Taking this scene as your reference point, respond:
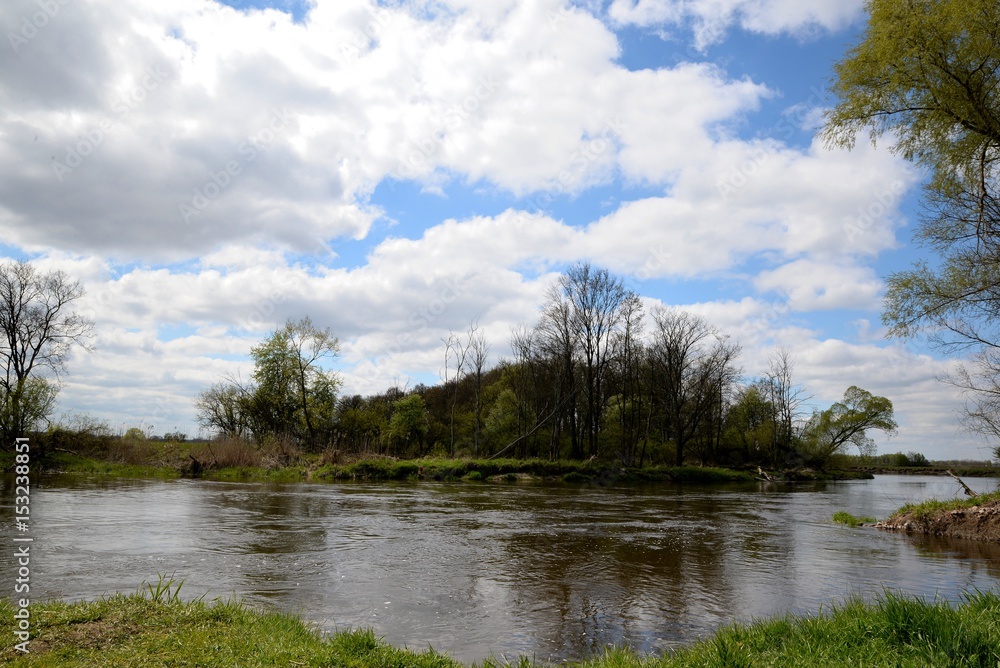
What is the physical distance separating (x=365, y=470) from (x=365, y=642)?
2753 cm

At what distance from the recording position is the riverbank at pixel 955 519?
13555mm

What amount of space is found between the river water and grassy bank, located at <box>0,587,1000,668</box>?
3.39 feet

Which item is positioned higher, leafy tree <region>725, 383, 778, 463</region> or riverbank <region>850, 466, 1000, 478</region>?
leafy tree <region>725, 383, 778, 463</region>

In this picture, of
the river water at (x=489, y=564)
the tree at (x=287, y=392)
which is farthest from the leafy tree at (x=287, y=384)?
the river water at (x=489, y=564)

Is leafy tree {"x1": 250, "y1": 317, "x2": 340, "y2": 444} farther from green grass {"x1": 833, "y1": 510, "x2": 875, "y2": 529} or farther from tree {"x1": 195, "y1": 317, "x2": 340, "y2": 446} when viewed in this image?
green grass {"x1": 833, "y1": 510, "x2": 875, "y2": 529}

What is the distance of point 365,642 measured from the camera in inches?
199

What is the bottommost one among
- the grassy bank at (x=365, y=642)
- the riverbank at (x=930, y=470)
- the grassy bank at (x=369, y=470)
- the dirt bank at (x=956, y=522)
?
the riverbank at (x=930, y=470)

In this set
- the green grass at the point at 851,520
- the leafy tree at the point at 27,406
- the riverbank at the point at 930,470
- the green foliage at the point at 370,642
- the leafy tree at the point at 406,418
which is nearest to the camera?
the green foliage at the point at 370,642

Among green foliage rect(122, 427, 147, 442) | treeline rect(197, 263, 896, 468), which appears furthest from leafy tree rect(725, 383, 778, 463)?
green foliage rect(122, 427, 147, 442)

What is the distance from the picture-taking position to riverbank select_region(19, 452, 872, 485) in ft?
97.8

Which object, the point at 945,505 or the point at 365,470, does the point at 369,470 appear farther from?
the point at 945,505

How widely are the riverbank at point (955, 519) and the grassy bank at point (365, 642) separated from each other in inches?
403

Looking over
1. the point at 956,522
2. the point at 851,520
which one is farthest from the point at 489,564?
the point at 851,520

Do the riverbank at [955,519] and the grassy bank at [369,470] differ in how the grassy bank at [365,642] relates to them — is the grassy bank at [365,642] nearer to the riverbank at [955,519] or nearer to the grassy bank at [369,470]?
the riverbank at [955,519]
